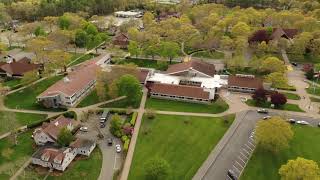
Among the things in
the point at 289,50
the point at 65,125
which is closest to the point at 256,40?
the point at 289,50

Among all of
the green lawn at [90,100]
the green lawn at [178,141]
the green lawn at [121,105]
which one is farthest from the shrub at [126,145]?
the green lawn at [90,100]

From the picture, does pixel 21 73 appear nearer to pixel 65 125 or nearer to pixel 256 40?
pixel 65 125

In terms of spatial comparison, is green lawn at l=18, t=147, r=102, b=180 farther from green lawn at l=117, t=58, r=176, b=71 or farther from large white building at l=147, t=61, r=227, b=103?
green lawn at l=117, t=58, r=176, b=71

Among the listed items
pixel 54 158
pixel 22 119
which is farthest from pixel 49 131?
pixel 22 119

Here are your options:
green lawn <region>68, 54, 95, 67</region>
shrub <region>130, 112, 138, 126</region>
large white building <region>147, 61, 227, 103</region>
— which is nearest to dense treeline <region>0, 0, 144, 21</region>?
green lawn <region>68, 54, 95, 67</region>

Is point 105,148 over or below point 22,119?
below

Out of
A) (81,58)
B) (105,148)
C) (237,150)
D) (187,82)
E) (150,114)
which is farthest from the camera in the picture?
(81,58)

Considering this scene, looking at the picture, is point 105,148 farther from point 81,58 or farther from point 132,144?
point 81,58

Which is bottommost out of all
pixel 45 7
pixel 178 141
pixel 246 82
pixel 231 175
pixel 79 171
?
pixel 79 171
